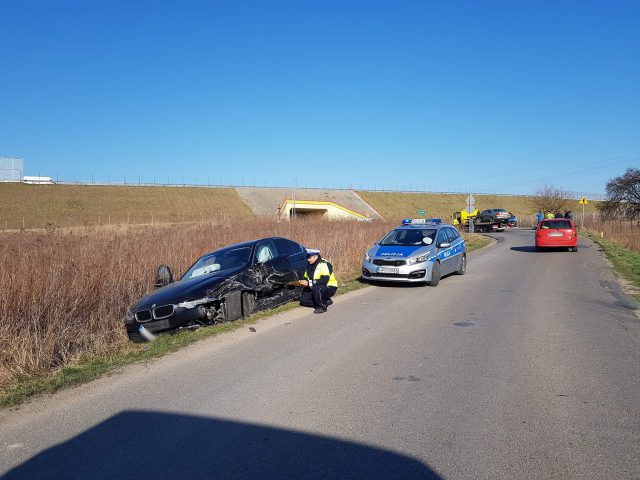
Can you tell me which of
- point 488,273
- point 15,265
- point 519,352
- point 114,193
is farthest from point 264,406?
point 114,193

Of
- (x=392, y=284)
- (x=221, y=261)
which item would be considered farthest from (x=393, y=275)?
(x=221, y=261)

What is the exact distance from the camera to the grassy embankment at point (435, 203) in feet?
274

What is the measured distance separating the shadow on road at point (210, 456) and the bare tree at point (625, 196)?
49.0 m

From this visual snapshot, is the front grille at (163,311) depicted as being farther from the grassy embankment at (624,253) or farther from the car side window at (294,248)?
the grassy embankment at (624,253)

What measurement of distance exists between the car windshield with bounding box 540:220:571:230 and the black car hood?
785 inches

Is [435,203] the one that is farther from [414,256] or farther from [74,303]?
[74,303]

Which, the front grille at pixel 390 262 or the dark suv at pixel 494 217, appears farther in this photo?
the dark suv at pixel 494 217

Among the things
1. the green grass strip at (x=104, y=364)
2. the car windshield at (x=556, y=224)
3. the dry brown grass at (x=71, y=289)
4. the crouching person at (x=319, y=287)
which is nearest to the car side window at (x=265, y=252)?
the crouching person at (x=319, y=287)

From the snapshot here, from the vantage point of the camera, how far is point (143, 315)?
341 inches

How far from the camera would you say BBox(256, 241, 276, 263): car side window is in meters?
10.8

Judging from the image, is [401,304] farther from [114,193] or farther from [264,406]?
[114,193]

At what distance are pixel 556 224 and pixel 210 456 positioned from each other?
24.6 metres

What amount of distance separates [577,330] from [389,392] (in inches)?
174

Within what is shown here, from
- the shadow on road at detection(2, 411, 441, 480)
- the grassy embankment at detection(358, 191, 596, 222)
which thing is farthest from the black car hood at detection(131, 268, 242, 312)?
the grassy embankment at detection(358, 191, 596, 222)
